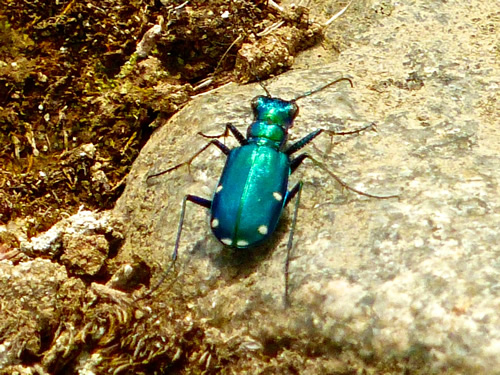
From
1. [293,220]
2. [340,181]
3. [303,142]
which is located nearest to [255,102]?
[303,142]

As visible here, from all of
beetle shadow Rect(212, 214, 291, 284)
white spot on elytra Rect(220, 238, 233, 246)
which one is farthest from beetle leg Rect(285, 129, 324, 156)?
white spot on elytra Rect(220, 238, 233, 246)

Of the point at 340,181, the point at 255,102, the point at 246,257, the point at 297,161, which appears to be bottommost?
the point at 246,257

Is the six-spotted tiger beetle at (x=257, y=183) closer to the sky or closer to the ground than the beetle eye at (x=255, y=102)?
closer to the ground

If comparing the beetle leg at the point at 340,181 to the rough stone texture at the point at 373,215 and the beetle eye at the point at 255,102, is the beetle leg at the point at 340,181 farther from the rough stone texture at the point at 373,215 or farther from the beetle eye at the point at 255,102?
the beetle eye at the point at 255,102

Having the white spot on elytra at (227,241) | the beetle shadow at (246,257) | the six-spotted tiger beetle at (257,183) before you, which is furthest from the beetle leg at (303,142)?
the white spot on elytra at (227,241)

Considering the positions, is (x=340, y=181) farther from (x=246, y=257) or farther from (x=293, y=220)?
(x=246, y=257)

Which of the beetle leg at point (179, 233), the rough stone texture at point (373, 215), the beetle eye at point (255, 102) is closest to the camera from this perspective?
the rough stone texture at point (373, 215)
